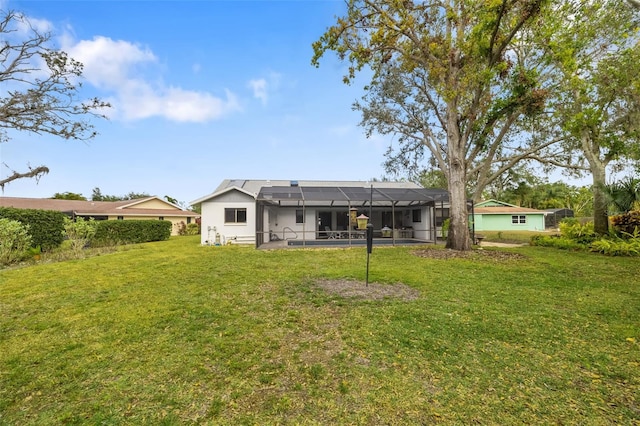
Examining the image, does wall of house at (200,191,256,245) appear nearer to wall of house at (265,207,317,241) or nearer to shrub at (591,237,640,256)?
wall of house at (265,207,317,241)

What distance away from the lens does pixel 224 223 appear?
15250mm

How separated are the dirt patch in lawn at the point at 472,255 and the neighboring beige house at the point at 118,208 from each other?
74.4 feet

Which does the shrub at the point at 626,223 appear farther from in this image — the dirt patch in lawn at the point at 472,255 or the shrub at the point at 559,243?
the dirt patch in lawn at the point at 472,255

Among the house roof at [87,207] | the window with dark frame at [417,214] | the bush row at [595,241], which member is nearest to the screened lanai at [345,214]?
the window with dark frame at [417,214]

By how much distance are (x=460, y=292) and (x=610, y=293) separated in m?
2.73

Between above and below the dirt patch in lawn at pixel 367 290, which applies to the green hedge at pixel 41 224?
above

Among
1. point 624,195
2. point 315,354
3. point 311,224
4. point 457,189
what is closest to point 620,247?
point 624,195

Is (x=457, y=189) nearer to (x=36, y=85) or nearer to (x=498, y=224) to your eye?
(x=36, y=85)

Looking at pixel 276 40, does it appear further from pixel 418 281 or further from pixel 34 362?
pixel 34 362

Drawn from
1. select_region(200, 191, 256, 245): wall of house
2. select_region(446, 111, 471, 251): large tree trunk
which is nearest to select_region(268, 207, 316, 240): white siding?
select_region(200, 191, 256, 245): wall of house

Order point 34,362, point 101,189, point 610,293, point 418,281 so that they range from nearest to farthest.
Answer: point 34,362, point 610,293, point 418,281, point 101,189

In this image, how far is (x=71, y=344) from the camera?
11.1 ft

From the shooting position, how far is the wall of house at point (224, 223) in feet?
49.3

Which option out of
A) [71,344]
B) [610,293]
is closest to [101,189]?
[71,344]
